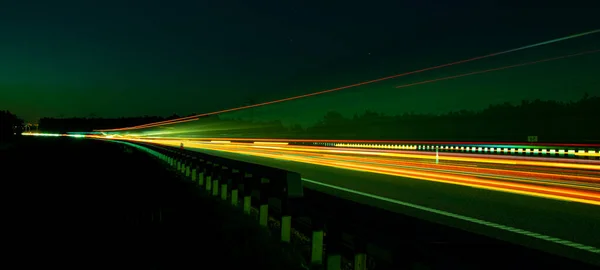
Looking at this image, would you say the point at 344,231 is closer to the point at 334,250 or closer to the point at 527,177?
the point at 334,250

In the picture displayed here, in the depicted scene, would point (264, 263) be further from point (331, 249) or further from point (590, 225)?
point (590, 225)

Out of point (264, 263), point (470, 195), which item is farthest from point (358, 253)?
point (470, 195)

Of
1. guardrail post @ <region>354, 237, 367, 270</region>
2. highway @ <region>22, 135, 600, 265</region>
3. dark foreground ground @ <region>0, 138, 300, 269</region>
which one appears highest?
guardrail post @ <region>354, 237, 367, 270</region>

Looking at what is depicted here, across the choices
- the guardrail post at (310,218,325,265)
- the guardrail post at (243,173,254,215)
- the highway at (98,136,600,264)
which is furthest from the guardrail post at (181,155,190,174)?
the guardrail post at (310,218,325,265)

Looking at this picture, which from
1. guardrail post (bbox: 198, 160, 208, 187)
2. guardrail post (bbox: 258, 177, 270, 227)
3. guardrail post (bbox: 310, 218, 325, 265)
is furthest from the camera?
guardrail post (bbox: 198, 160, 208, 187)

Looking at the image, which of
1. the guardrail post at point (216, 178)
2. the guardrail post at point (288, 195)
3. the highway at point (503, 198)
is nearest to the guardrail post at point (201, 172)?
the guardrail post at point (216, 178)

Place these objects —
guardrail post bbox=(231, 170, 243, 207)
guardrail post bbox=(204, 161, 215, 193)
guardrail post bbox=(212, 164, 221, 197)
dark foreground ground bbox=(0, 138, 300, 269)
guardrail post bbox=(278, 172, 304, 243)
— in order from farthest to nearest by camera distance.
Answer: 1. guardrail post bbox=(204, 161, 215, 193)
2. guardrail post bbox=(212, 164, 221, 197)
3. guardrail post bbox=(231, 170, 243, 207)
4. guardrail post bbox=(278, 172, 304, 243)
5. dark foreground ground bbox=(0, 138, 300, 269)

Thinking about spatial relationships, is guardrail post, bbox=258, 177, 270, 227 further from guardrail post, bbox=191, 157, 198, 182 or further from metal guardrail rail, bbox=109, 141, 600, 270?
guardrail post, bbox=191, 157, 198, 182

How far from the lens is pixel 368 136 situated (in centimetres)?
6006

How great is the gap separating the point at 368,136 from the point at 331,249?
55.2 metres

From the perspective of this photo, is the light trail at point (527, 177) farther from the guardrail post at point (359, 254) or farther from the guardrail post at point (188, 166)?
the guardrail post at point (359, 254)

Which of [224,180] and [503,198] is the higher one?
[224,180]

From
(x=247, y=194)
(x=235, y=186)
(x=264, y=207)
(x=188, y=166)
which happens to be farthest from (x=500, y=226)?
(x=188, y=166)

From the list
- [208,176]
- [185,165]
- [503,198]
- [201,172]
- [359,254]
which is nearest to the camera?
[359,254]
